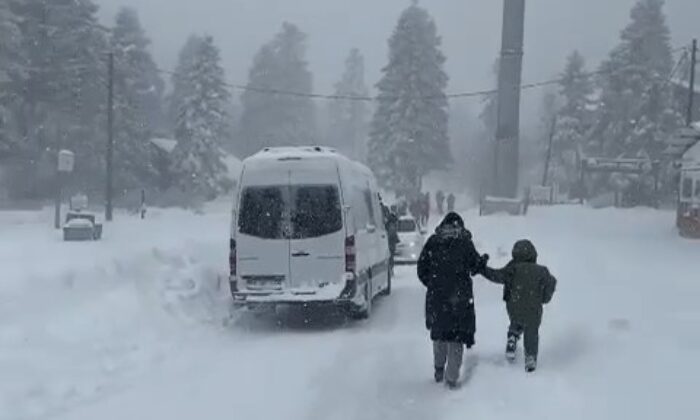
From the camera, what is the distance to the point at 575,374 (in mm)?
9805

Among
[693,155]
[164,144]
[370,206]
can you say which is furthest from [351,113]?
[370,206]

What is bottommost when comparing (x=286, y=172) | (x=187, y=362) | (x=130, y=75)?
(x=187, y=362)

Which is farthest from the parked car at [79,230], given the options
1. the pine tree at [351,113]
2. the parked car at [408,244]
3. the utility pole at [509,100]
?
the pine tree at [351,113]

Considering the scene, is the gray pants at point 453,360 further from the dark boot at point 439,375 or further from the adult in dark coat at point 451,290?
the dark boot at point 439,375

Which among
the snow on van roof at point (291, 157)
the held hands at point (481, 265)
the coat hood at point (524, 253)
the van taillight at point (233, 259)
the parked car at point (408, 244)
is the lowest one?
the parked car at point (408, 244)

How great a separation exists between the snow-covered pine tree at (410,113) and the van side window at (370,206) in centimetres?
5103

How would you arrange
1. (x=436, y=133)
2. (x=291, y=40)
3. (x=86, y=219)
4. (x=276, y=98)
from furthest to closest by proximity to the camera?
(x=291, y=40) < (x=276, y=98) < (x=436, y=133) < (x=86, y=219)

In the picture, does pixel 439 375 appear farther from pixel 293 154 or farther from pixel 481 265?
pixel 293 154

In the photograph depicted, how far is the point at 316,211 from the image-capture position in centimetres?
1433

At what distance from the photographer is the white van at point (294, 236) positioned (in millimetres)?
14195

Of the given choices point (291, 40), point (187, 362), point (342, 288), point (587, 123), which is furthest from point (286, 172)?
point (291, 40)

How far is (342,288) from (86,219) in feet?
40.4

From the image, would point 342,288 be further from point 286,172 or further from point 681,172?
point 681,172

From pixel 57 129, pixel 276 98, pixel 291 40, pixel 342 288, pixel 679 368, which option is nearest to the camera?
pixel 679 368
